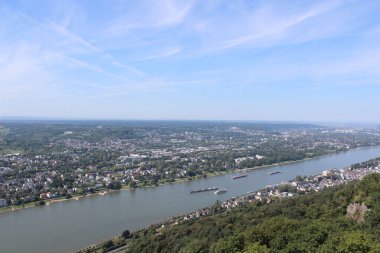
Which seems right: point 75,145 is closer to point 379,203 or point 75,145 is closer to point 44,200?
point 44,200

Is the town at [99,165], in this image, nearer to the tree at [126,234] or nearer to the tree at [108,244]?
the tree at [126,234]

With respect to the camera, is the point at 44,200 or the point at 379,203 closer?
the point at 379,203

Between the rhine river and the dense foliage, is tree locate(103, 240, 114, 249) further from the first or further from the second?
the rhine river

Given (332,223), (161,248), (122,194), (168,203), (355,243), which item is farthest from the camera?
(122,194)

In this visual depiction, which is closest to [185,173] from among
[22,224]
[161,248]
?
[22,224]

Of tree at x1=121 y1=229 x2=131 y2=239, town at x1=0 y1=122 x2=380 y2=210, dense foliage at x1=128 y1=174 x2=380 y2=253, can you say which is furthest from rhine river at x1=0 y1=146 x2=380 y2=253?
dense foliage at x1=128 y1=174 x2=380 y2=253

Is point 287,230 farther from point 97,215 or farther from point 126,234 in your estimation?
point 97,215

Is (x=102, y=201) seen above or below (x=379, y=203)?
below

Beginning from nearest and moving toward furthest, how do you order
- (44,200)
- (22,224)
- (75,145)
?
(22,224) → (44,200) → (75,145)

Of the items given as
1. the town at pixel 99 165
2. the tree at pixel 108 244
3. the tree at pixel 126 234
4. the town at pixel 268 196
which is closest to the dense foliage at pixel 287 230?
the tree at pixel 126 234
